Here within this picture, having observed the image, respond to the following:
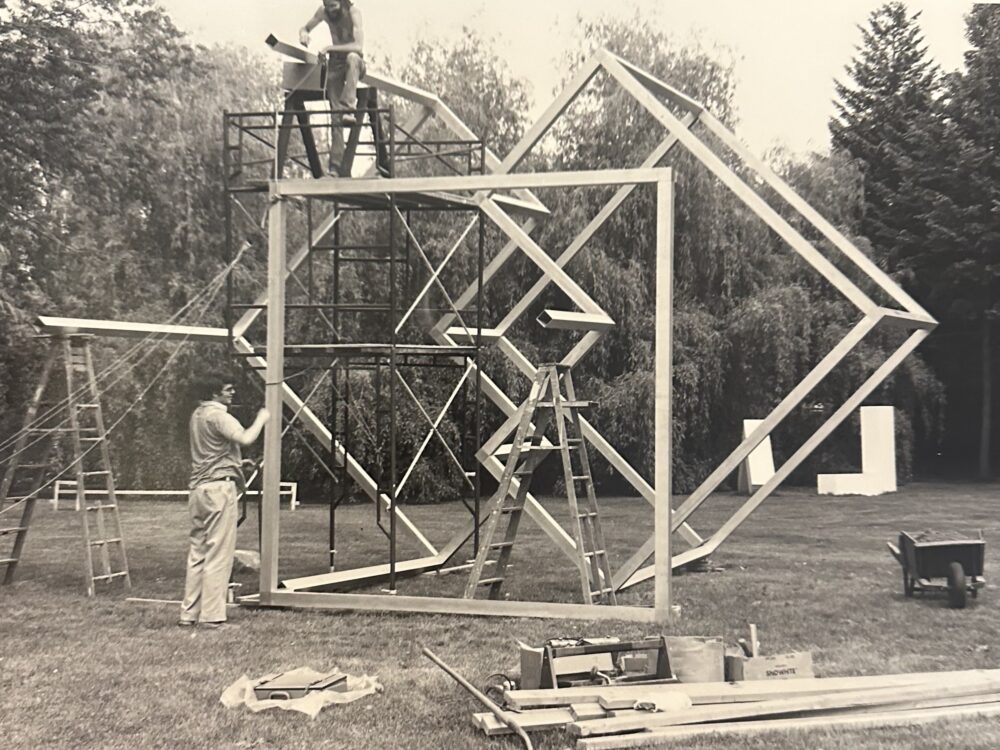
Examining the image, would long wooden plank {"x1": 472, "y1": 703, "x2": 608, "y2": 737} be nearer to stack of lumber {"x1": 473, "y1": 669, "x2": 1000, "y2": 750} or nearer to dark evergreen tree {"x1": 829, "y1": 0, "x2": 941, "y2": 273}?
stack of lumber {"x1": 473, "y1": 669, "x2": 1000, "y2": 750}

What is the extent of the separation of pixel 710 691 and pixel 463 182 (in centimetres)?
468

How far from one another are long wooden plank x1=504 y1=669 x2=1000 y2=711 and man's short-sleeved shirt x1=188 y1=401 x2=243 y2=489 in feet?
12.3

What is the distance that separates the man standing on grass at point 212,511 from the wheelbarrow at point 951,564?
5.47 metres

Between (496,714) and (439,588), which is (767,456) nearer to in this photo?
(439,588)

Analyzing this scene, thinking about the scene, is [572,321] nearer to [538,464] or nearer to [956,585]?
[538,464]

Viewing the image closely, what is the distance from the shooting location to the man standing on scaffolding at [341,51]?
33.6ft

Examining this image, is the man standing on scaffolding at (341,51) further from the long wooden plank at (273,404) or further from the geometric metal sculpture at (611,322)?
the long wooden plank at (273,404)

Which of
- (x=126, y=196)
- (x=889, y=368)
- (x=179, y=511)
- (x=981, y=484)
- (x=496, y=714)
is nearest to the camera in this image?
(x=496, y=714)

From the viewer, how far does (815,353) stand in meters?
20.3

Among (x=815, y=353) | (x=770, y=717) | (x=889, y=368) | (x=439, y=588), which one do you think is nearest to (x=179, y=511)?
(x=439, y=588)

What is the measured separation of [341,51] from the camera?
34.0ft

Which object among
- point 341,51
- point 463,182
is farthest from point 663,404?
point 341,51

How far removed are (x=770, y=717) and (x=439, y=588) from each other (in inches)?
200

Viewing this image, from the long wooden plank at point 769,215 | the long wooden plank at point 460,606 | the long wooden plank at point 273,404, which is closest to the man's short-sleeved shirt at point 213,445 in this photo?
the long wooden plank at point 273,404
